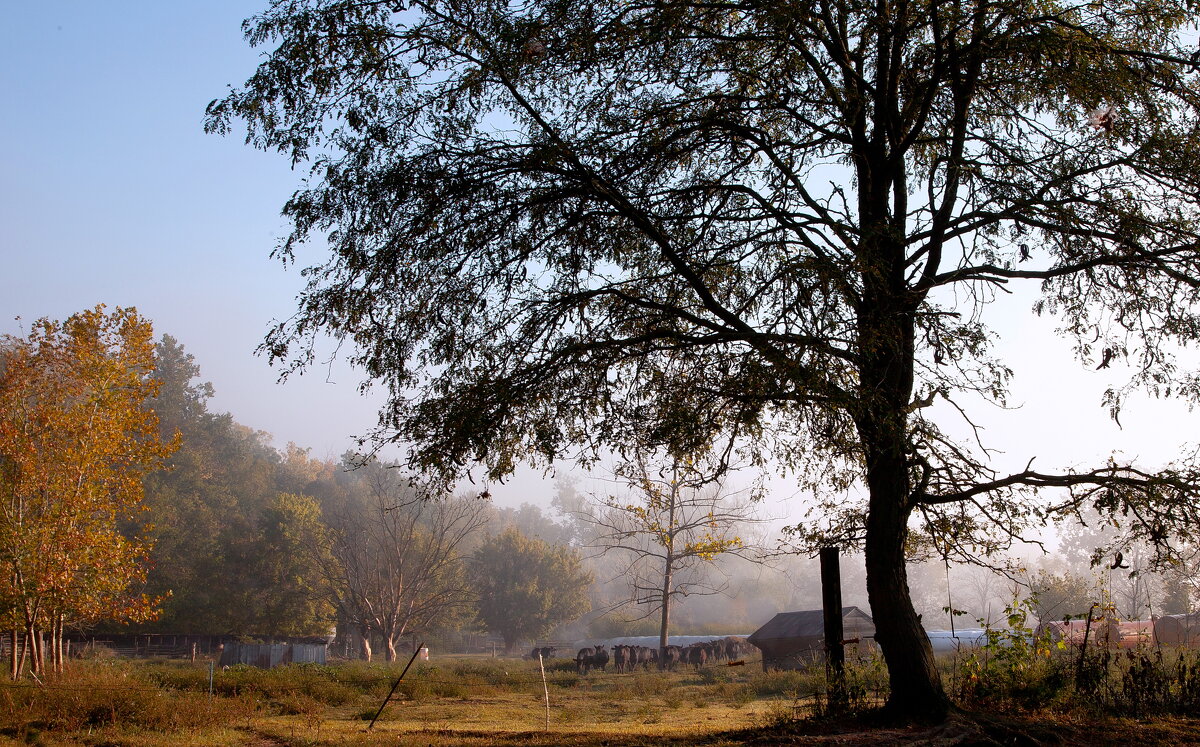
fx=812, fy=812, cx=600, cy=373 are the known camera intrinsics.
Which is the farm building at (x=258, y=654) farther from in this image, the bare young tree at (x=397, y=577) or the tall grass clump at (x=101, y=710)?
the tall grass clump at (x=101, y=710)

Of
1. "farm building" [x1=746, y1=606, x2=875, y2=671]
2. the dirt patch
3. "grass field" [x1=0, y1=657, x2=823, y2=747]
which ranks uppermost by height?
the dirt patch

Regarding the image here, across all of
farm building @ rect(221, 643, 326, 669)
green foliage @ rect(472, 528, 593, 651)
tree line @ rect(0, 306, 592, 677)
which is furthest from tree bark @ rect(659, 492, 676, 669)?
green foliage @ rect(472, 528, 593, 651)

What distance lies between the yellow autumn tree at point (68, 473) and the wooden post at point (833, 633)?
1561 cm

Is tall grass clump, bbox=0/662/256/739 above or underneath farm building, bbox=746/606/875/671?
above

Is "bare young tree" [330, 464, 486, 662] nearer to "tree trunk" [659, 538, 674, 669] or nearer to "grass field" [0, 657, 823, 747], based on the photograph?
"grass field" [0, 657, 823, 747]

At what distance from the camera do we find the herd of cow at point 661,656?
32969mm

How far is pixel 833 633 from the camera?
393 inches

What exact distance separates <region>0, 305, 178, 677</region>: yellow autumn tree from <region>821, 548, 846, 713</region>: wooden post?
51.2ft

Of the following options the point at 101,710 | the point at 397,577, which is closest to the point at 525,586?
the point at 397,577

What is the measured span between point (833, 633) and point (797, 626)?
23.4 m

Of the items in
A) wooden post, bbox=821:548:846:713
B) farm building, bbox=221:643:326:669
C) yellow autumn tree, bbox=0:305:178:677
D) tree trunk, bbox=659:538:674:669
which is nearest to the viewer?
wooden post, bbox=821:548:846:713

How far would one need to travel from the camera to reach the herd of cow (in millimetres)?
32969

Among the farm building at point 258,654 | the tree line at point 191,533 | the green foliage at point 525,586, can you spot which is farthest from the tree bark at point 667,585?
the green foliage at point 525,586

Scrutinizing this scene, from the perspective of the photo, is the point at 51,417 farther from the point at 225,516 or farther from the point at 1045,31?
the point at 225,516
